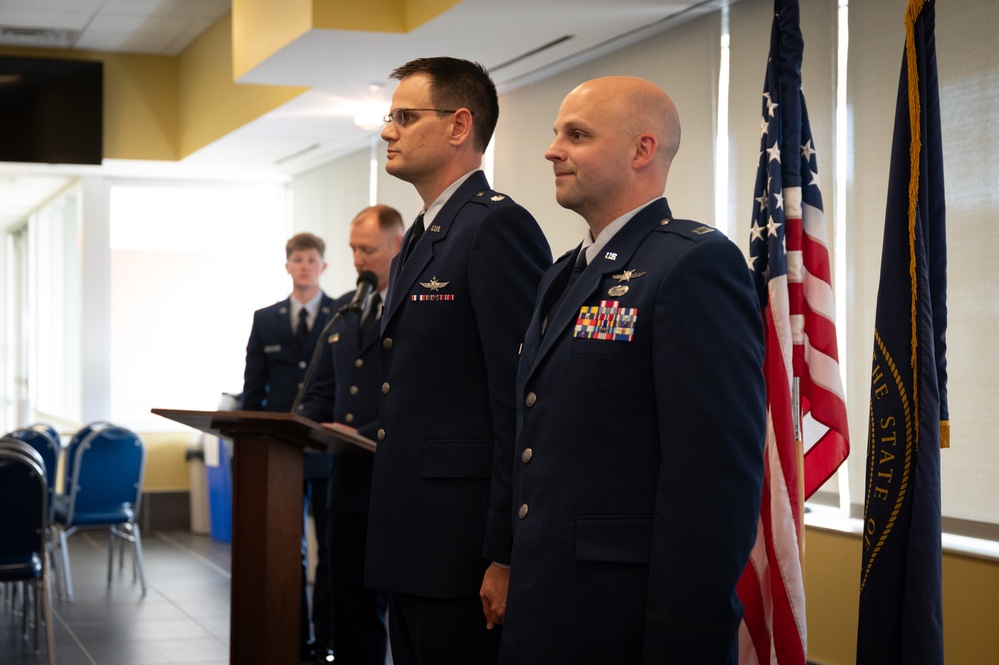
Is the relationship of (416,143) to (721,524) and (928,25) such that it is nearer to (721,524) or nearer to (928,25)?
(721,524)

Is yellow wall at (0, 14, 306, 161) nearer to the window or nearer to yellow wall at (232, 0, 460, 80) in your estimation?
the window

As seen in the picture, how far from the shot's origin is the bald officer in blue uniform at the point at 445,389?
7.75ft

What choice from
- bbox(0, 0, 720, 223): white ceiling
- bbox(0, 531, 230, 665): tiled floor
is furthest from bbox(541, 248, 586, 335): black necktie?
bbox(0, 531, 230, 665): tiled floor

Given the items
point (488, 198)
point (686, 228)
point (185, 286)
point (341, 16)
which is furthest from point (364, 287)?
point (185, 286)

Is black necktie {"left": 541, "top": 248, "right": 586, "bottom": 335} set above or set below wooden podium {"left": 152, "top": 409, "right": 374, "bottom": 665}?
above

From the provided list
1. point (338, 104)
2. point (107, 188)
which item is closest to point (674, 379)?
point (338, 104)

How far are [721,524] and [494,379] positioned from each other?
70 cm

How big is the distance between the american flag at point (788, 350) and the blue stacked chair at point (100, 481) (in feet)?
14.1

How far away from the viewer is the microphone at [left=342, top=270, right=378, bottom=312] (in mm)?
4219

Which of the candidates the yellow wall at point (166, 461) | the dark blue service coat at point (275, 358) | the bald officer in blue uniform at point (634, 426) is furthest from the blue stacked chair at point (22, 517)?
the yellow wall at point (166, 461)

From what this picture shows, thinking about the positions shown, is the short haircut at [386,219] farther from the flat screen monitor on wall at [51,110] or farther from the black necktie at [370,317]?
the flat screen monitor on wall at [51,110]

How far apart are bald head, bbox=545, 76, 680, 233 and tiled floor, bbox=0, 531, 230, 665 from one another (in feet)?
12.5

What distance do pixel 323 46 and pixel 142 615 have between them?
3.12 meters

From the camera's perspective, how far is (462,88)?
2533 millimetres
